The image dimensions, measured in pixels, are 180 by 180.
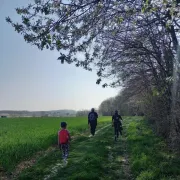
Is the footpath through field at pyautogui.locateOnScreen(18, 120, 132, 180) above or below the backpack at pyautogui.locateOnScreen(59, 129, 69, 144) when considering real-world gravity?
below

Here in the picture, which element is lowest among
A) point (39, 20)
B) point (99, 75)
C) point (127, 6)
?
point (99, 75)

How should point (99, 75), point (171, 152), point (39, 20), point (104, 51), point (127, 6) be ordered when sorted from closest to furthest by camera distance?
point (39, 20) < point (127, 6) < point (99, 75) < point (104, 51) < point (171, 152)

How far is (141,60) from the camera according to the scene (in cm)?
1477

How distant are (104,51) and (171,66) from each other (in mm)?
3800

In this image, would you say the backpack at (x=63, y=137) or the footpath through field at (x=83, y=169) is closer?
the footpath through field at (x=83, y=169)

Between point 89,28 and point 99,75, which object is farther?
point 99,75

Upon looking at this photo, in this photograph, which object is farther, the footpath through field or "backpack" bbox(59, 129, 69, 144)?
"backpack" bbox(59, 129, 69, 144)

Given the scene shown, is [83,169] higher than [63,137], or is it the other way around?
[63,137]

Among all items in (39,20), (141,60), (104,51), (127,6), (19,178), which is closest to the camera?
(39,20)

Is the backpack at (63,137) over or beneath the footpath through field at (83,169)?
over

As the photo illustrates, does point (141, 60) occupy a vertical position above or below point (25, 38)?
above

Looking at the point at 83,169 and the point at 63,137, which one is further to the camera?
the point at 63,137

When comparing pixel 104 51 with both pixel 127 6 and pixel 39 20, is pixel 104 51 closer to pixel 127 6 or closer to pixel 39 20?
pixel 127 6

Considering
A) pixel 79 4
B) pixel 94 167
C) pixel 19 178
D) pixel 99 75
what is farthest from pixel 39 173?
pixel 79 4
